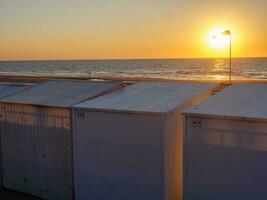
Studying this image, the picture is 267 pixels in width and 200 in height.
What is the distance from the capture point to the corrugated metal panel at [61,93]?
6.38m

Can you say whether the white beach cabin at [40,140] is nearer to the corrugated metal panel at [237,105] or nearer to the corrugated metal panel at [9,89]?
the corrugated metal panel at [9,89]

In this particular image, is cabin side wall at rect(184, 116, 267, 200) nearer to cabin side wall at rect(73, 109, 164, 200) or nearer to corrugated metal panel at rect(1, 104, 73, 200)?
cabin side wall at rect(73, 109, 164, 200)

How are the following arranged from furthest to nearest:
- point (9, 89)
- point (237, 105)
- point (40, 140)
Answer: point (9, 89), point (40, 140), point (237, 105)

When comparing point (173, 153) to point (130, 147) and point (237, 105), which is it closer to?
point (130, 147)

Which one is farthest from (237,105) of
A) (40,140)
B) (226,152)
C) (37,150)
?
(37,150)

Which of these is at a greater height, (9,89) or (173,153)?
(9,89)

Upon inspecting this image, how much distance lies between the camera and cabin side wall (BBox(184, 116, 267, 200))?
14.5ft

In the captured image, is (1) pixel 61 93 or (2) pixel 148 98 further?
(1) pixel 61 93

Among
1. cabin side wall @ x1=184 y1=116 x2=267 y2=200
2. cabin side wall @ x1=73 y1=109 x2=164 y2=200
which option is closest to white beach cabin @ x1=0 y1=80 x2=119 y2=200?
cabin side wall @ x1=73 y1=109 x2=164 y2=200

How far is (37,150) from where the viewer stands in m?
6.49

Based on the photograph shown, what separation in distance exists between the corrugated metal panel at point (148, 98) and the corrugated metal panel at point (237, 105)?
46cm

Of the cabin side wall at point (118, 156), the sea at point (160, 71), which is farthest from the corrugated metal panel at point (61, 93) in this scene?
the sea at point (160, 71)

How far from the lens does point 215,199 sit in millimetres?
4777

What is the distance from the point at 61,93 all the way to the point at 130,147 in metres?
2.34
